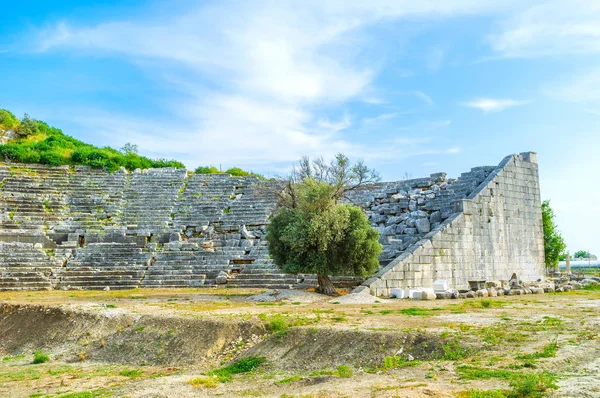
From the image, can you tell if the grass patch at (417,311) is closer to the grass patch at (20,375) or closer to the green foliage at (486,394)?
the green foliage at (486,394)

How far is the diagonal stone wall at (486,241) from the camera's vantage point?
59.3ft

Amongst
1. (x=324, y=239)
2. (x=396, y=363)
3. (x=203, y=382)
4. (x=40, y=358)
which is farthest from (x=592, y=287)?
(x=40, y=358)

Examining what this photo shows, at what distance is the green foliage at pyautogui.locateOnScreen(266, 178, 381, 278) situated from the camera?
53.4 ft

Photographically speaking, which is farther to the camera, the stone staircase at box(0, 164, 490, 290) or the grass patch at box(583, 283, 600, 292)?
the stone staircase at box(0, 164, 490, 290)

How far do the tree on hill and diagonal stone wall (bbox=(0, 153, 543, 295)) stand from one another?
1.01 m

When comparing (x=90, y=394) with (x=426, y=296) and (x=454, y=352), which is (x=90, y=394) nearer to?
(x=454, y=352)

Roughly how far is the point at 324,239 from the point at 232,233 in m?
9.46

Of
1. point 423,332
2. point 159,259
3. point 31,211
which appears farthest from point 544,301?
point 31,211

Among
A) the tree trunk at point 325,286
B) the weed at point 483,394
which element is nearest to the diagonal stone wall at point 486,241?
the tree trunk at point 325,286

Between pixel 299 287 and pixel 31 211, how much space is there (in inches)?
561

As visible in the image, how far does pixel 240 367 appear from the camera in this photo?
9023mm

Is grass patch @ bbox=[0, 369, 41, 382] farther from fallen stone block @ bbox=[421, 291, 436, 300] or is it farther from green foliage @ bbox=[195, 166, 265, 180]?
green foliage @ bbox=[195, 166, 265, 180]

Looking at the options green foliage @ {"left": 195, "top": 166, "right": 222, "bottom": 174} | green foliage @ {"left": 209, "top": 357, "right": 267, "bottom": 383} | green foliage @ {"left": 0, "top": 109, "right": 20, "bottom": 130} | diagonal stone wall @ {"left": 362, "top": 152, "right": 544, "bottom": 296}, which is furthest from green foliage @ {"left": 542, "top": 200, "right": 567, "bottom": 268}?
green foliage @ {"left": 0, "top": 109, "right": 20, "bottom": 130}

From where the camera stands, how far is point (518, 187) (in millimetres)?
22344
